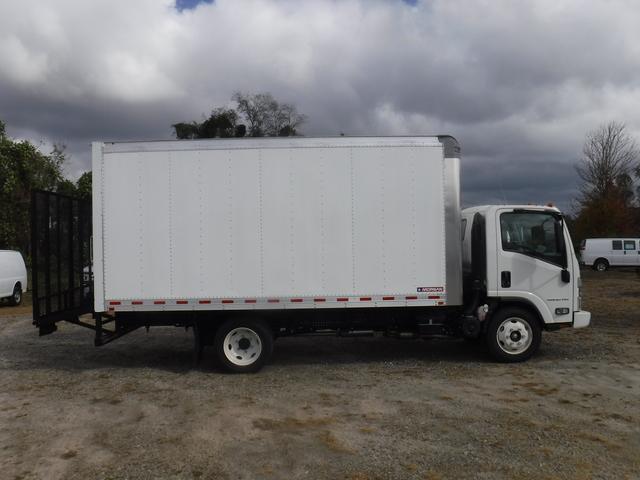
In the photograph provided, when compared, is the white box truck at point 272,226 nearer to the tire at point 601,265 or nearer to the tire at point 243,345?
the tire at point 243,345

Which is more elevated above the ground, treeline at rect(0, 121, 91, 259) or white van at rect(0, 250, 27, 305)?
treeline at rect(0, 121, 91, 259)

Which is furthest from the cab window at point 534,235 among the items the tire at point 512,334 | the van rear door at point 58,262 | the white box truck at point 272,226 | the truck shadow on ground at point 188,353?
the van rear door at point 58,262

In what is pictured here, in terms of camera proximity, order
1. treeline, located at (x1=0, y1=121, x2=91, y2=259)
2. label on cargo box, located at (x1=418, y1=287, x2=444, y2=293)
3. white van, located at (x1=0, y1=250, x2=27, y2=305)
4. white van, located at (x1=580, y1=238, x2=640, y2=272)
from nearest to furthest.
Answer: label on cargo box, located at (x1=418, y1=287, x2=444, y2=293), white van, located at (x1=0, y1=250, x2=27, y2=305), treeline, located at (x1=0, y1=121, x2=91, y2=259), white van, located at (x1=580, y1=238, x2=640, y2=272)

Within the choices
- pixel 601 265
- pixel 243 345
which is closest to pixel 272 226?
pixel 243 345

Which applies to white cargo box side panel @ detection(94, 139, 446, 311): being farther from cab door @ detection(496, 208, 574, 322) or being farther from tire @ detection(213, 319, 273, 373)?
cab door @ detection(496, 208, 574, 322)

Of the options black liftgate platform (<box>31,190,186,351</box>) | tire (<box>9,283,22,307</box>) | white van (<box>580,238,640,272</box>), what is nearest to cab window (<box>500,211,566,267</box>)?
black liftgate platform (<box>31,190,186,351</box>)

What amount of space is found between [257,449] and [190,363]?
12.7ft

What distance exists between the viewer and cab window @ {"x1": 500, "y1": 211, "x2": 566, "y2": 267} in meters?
7.93

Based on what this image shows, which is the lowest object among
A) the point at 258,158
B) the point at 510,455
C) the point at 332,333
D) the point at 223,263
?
the point at 510,455

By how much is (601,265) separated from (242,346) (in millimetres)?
29765

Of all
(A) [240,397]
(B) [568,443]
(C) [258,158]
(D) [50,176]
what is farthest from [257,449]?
(D) [50,176]

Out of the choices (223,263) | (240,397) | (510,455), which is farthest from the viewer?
(223,263)

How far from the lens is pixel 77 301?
8273 millimetres

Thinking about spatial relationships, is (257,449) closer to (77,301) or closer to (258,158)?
(258,158)
